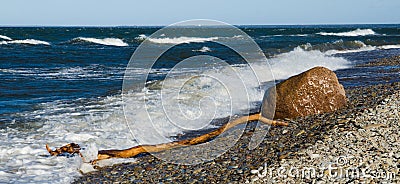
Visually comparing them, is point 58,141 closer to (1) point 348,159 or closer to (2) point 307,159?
(2) point 307,159

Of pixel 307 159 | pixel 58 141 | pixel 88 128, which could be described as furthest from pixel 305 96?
pixel 58 141

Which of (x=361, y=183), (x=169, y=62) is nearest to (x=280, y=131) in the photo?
(x=361, y=183)

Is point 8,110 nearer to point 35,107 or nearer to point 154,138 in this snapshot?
point 35,107

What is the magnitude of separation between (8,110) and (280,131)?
589 centimetres

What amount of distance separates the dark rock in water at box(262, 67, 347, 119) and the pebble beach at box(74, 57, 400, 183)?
591 mm

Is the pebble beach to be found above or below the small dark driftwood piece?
above

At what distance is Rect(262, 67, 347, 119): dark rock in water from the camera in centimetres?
695

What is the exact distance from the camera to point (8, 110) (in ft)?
30.6

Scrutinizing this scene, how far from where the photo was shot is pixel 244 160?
16.0 feet

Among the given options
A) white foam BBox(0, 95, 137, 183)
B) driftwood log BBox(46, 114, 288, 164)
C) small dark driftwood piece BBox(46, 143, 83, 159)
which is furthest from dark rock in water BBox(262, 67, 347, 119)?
small dark driftwood piece BBox(46, 143, 83, 159)

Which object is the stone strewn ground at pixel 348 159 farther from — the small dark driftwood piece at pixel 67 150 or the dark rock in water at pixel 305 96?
the small dark driftwood piece at pixel 67 150

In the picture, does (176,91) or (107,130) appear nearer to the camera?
(107,130)

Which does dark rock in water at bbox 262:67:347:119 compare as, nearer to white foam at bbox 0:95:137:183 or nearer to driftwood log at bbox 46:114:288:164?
driftwood log at bbox 46:114:288:164

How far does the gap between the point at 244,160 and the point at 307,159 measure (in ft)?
2.48
